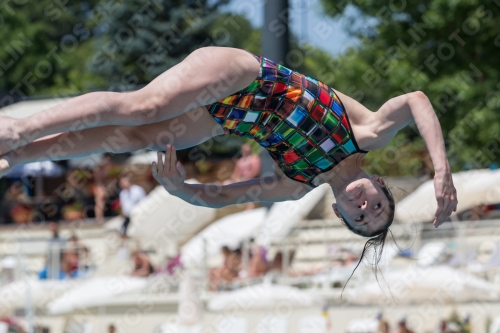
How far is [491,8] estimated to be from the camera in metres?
11.6

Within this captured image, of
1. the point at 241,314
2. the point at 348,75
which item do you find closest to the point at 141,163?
the point at 348,75

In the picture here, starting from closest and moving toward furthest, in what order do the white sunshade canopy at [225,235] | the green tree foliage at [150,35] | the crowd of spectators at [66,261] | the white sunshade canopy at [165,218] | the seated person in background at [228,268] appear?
the seated person in background at [228,268], the white sunshade canopy at [225,235], the crowd of spectators at [66,261], the white sunshade canopy at [165,218], the green tree foliage at [150,35]

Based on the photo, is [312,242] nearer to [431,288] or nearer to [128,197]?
[431,288]

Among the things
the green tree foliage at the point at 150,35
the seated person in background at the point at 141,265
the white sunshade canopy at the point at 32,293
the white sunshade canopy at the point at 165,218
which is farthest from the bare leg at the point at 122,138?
the green tree foliage at the point at 150,35

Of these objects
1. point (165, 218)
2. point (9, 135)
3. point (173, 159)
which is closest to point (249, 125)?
point (173, 159)

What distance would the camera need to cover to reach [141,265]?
9586 millimetres

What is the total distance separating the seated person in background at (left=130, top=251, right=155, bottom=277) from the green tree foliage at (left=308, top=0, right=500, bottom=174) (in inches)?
180

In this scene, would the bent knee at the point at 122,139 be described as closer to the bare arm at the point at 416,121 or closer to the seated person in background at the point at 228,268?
the bare arm at the point at 416,121

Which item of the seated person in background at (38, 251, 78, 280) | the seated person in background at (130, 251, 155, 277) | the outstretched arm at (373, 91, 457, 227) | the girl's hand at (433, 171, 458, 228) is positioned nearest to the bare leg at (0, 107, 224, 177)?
the outstretched arm at (373, 91, 457, 227)

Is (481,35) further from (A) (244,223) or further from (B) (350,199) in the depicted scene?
(B) (350,199)

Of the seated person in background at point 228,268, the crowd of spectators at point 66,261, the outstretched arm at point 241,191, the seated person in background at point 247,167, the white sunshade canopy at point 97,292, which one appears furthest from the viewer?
the seated person in background at point 247,167

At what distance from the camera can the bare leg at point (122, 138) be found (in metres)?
4.11

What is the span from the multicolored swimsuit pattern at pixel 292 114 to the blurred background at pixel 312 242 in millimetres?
1815

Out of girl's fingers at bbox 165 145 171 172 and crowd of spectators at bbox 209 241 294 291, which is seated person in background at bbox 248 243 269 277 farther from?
girl's fingers at bbox 165 145 171 172
